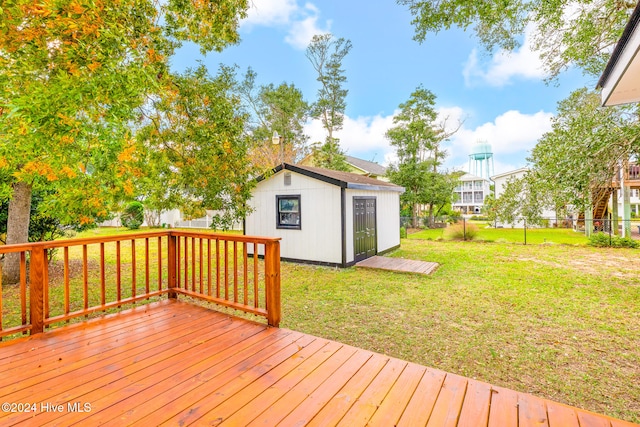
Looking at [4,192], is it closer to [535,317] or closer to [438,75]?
[535,317]

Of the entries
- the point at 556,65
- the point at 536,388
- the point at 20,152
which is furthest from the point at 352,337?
the point at 556,65

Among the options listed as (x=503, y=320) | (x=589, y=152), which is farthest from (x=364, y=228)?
(x=589, y=152)

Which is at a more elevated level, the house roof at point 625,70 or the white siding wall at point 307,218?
the house roof at point 625,70

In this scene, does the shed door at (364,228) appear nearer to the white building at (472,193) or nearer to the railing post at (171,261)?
the railing post at (171,261)

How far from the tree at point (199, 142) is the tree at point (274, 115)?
35.6ft

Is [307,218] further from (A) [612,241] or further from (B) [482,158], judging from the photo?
(B) [482,158]

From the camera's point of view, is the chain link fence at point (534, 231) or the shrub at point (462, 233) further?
the shrub at point (462, 233)

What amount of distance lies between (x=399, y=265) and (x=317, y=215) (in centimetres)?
240

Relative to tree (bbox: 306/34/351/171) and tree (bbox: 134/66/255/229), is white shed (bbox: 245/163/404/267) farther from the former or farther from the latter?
tree (bbox: 306/34/351/171)

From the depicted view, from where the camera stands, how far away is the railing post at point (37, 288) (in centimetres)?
276

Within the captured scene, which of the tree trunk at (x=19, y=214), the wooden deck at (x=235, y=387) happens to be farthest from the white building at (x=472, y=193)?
the tree trunk at (x=19, y=214)

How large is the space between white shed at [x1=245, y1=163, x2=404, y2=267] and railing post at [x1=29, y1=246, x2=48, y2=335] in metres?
4.86

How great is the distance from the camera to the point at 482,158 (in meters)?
45.0

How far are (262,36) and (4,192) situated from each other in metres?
9.20
